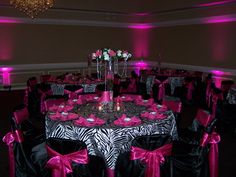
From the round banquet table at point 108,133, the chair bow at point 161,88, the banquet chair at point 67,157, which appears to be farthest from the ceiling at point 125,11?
the banquet chair at point 67,157

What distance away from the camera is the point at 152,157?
10.4ft

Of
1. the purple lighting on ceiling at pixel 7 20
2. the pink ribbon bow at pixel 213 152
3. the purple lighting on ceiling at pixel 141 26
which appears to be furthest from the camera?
the purple lighting on ceiling at pixel 141 26

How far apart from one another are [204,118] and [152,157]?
1.31m

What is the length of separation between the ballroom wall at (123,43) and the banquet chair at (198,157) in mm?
6736

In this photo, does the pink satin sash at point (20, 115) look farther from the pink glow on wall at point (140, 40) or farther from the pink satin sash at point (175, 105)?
the pink glow on wall at point (140, 40)

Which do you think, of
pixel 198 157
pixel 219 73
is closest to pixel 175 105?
pixel 198 157

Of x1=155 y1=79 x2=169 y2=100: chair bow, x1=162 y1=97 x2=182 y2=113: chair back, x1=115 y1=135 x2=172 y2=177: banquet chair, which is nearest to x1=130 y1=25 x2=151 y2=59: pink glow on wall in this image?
x1=155 y1=79 x2=169 y2=100: chair bow

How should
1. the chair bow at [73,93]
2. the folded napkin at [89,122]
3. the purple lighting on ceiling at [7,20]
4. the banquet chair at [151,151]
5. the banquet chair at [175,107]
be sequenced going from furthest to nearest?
Answer: 1. the purple lighting on ceiling at [7,20]
2. the chair bow at [73,93]
3. the banquet chair at [175,107]
4. the folded napkin at [89,122]
5. the banquet chair at [151,151]

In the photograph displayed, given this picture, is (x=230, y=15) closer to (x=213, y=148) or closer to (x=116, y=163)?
(x=213, y=148)

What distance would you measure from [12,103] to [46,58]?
3354 millimetres

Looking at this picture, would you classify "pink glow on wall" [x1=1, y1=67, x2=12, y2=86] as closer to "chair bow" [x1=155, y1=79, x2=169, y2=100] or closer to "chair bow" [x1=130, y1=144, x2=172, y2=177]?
"chair bow" [x1=155, y1=79, x2=169, y2=100]

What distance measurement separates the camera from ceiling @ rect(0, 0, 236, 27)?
1062 centimetres

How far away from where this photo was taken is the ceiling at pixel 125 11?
10.6 metres

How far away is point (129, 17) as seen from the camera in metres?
13.9
